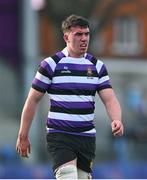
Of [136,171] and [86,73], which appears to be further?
[136,171]

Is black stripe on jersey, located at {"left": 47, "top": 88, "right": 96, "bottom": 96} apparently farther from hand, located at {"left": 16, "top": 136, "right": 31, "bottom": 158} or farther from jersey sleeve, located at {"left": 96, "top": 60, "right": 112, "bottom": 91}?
hand, located at {"left": 16, "top": 136, "right": 31, "bottom": 158}

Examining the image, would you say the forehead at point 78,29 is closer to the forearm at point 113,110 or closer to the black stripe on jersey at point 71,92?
the black stripe on jersey at point 71,92

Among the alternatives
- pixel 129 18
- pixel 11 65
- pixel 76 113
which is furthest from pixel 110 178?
pixel 129 18

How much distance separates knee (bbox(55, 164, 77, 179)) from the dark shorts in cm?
5

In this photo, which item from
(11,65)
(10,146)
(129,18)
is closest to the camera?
(10,146)

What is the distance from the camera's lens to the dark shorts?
930 cm

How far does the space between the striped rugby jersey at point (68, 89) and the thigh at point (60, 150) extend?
0.07 meters

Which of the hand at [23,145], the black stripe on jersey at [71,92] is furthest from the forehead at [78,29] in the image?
the hand at [23,145]

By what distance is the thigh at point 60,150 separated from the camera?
9281 millimetres

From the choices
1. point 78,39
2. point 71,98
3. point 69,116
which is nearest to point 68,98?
point 71,98

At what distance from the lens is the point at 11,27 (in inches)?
1332

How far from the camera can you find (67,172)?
921 centimetres

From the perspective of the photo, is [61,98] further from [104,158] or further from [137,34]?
[137,34]

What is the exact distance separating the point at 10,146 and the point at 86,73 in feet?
63.5
